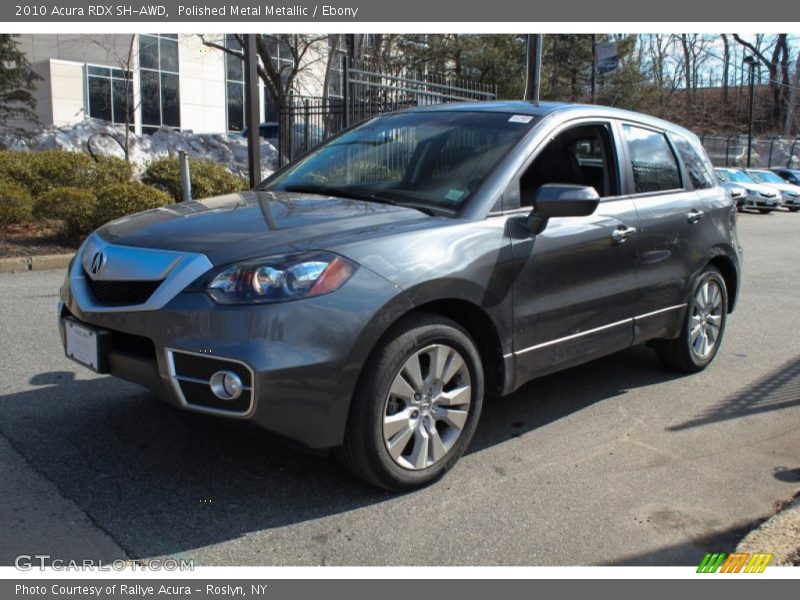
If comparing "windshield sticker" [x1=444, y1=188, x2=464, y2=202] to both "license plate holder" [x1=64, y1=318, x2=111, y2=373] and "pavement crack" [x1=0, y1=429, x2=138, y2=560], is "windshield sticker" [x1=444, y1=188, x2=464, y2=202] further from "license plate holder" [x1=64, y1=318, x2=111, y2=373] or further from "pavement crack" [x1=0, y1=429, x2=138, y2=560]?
"pavement crack" [x1=0, y1=429, x2=138, y2=560]

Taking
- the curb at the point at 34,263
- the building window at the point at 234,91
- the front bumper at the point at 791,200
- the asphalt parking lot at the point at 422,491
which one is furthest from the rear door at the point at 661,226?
the building window at the point at 234,91

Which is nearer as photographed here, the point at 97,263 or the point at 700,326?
the point at 97,263

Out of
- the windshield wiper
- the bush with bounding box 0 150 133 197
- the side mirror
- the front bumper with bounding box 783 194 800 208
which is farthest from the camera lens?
the front bumper with bounding box 783 194 800 208

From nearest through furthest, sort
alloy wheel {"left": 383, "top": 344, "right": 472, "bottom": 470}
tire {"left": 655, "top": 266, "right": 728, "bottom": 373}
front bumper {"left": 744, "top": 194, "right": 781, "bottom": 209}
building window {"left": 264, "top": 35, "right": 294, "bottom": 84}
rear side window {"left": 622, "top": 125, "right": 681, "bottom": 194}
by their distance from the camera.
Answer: alloy wheel {"left": 383, "top": 344, "right": 472, "bottom": 470} < rear side window {"left": 622, "top": 125, "right": 681, "bottom": 194} < tire {"left": 655, "top": 266, "right": 728, "bottom": 373} < building window {"left": 264, "top": 35, "right": 294, "bottom": 84} < front bumper {"left": 744, "top": 194, "right": 781, "bottom": 209}

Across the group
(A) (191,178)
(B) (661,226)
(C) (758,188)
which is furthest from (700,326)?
(C) (758,188)

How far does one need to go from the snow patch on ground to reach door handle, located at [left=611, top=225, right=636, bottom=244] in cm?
1668

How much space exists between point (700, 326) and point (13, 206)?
8.80 m

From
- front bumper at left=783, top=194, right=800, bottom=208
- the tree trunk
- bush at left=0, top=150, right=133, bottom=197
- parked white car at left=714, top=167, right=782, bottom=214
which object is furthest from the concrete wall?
the tree trunk

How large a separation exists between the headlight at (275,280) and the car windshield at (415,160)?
940mm

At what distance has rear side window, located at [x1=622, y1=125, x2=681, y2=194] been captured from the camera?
4.95m

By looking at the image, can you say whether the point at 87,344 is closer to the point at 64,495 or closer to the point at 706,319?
the point at 64,495

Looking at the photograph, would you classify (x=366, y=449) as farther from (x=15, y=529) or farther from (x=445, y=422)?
(x=15, y=529)

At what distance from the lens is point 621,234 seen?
4531mm

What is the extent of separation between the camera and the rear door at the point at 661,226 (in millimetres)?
4812
